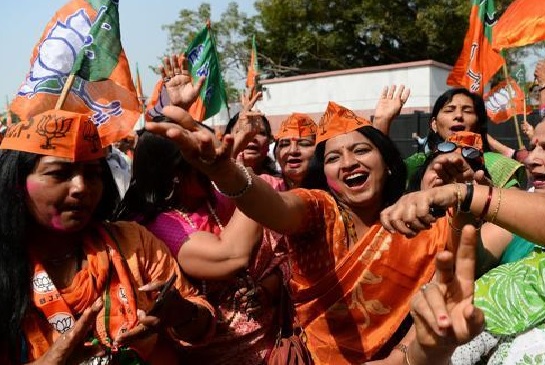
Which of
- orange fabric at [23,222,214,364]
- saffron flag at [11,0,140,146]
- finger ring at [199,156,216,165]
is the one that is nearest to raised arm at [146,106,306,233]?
finger ring at [199,156,216,165]

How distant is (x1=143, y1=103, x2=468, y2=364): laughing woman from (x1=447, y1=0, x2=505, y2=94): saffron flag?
3.21m

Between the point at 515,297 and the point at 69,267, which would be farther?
the point at 69,267

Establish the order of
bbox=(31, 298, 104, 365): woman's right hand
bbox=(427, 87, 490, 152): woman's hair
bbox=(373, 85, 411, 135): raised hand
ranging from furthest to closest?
bbox=(427, 87, 490, 152): woman's hair < bbox=(373, 85, 411, 135): raised hand < bbox=(31, 298, 104, 365): woman's right hand

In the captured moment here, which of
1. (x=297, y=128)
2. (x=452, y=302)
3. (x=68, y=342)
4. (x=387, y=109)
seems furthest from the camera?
(x=297, y=128)

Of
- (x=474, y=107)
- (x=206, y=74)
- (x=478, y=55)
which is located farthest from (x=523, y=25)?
(x=206, y=74)

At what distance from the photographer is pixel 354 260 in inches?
93.0

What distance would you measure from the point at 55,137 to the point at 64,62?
82 centimetres

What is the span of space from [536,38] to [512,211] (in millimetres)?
1410

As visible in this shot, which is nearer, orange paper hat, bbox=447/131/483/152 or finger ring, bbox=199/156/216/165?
finger ring, bbox=199/156/216/165

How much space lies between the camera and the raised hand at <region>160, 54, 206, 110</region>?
286 centimetres

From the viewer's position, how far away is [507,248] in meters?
2.46

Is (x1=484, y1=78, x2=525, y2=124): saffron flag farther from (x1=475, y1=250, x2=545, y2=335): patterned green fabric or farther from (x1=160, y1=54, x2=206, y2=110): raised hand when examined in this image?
(x1=475, y1=250, x2=545, y2=335): patterned green fabric

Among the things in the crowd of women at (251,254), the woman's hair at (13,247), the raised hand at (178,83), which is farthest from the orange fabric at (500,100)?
the woman's hair at (13,247)

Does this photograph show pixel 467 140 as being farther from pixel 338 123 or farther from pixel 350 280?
pixel 350 280
